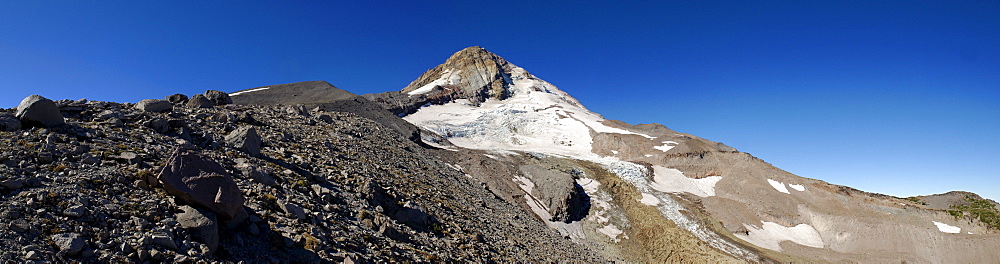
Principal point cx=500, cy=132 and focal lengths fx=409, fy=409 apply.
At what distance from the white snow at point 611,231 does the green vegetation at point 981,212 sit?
90.7 ft

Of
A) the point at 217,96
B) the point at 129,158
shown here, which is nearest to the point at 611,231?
the point at 217,96

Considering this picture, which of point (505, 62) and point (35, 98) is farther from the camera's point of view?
point (505, 62)

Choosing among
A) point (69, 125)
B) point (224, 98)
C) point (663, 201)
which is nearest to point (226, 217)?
point (69, 125)

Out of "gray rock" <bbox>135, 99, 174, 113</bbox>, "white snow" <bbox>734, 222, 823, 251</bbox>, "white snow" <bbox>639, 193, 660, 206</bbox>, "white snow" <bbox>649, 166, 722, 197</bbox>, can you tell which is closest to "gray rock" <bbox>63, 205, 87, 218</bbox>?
"gray rock" <bbox>135, 99, 174, 113</bbox>

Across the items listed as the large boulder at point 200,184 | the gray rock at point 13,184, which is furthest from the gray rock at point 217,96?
the gray rock at point 13,184

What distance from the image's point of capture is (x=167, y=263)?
21.4 feet

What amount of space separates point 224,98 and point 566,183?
25.6m

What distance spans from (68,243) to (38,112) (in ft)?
20.6

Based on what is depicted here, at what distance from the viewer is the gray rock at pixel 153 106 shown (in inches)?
558

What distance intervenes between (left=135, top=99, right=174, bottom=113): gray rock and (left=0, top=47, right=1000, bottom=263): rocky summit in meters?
0.06

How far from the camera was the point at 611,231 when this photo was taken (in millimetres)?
32844

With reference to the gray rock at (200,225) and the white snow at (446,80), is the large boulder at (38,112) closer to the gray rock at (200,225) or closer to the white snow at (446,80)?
the gray rock at (200,225)

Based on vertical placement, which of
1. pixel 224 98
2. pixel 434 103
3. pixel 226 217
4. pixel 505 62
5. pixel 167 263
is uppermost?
pixel 505 62

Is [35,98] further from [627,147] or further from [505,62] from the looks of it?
[505,62]
